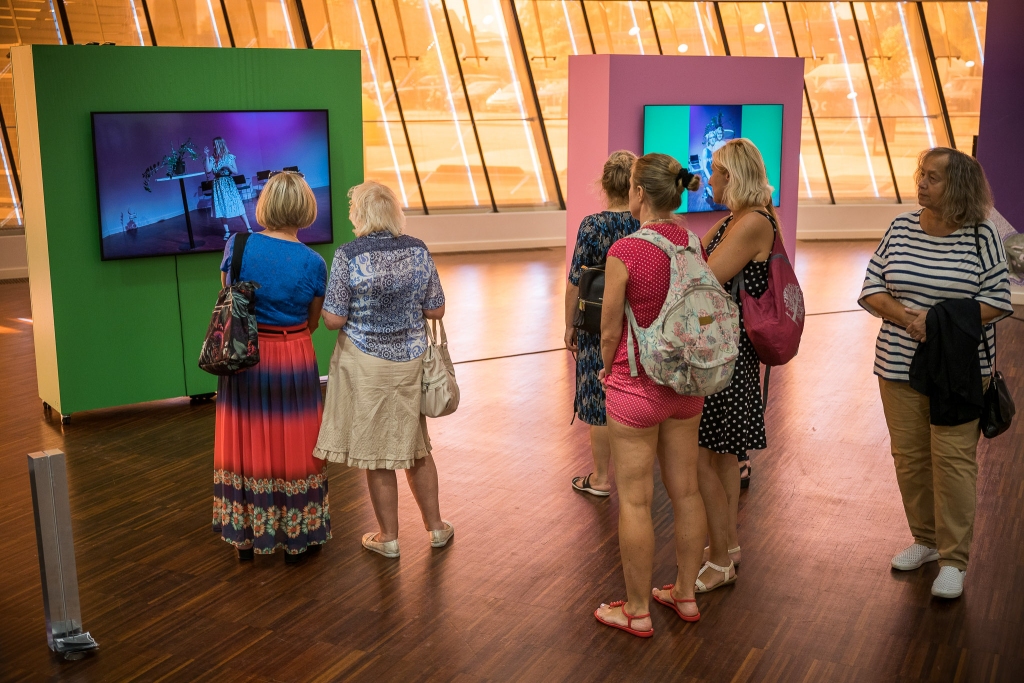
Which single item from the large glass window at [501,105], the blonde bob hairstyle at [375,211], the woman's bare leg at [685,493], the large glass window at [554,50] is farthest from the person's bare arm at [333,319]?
the large glass window at [554,50]

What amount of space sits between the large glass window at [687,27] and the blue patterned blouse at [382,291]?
1399 cm

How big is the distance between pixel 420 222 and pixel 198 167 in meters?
8.43

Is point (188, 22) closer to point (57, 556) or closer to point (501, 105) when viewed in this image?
point (501, 105)

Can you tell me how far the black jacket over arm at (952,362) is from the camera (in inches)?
141

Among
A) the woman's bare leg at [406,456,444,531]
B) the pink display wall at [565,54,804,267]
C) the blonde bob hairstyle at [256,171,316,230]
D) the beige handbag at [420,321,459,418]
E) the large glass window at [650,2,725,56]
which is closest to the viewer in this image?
the blonde bob hairstyle at [256,171,316,230]

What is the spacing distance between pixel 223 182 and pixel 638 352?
393cm

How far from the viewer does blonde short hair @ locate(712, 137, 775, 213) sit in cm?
358

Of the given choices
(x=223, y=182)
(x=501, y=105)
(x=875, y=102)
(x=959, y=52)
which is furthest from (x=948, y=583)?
(x=959, y=52)

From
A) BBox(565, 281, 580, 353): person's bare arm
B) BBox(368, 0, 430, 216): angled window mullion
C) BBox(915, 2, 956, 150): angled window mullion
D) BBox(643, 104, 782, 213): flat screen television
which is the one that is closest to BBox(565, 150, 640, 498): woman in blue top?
BBox(565, 281, 580, 353): person's bare arm

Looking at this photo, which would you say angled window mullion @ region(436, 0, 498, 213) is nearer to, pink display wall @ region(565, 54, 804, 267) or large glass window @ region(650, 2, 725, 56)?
large glass window @ region(650, 2, 725, 56)

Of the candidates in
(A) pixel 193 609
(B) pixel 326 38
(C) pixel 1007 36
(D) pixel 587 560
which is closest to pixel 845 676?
(D) pixel 587 560

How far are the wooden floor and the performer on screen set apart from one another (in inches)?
51.0

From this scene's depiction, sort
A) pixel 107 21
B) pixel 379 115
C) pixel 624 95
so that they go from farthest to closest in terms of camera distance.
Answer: pixel 379 115
pixel 107 21
pixel 624 95

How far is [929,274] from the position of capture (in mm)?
3654
